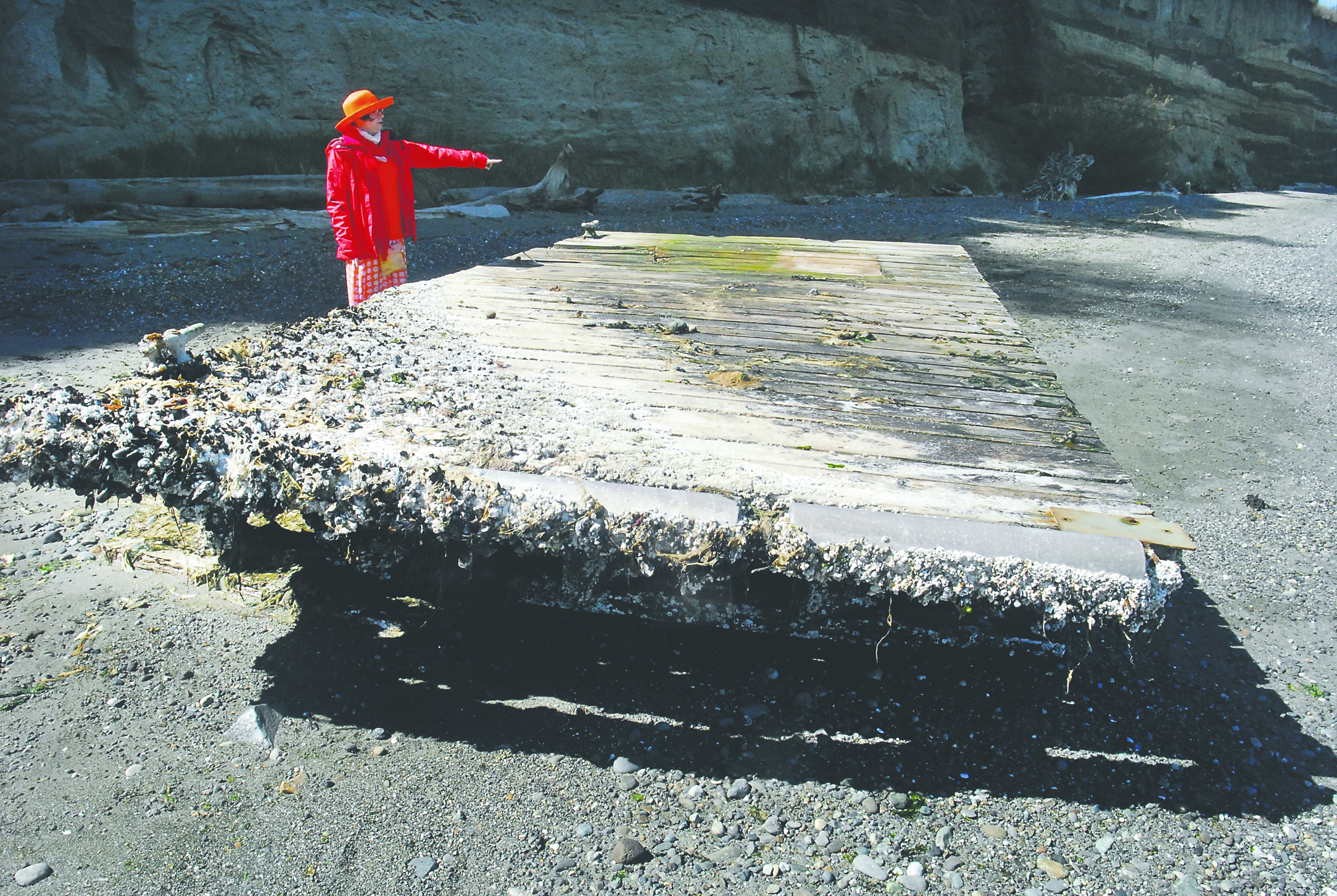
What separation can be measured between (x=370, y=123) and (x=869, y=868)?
14.3 ft

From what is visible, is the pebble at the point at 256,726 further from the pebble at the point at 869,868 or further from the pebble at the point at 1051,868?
the pebble at the point at 1051,868

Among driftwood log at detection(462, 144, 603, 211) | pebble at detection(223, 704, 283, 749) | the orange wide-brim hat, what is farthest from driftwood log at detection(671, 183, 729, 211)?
pebble at detection(223, 704, 283, 749)

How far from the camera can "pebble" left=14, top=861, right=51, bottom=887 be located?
6.60ft

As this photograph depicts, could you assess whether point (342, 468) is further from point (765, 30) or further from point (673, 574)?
point (765, 30)

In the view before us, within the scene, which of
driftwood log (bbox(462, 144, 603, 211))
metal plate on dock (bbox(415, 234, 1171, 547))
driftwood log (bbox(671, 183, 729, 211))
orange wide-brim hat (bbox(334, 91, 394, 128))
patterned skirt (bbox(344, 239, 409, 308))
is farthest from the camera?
driftwood log (bbox(671, 183, 729, 211))

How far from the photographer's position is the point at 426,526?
7.18 ft

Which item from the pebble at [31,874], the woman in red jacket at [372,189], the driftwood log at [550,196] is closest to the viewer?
the pebble at [31,874]

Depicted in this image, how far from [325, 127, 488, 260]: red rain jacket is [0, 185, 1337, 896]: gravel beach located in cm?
190

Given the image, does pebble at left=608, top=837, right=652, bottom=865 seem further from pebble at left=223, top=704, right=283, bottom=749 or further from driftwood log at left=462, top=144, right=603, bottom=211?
driftwood log at left=462, top=144, right=603, bottom=211

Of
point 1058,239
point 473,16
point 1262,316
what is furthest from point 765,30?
point 1262,316

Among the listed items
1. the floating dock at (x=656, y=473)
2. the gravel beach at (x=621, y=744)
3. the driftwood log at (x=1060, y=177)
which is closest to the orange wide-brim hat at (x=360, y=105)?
the floating dock at (x=656, y=473)

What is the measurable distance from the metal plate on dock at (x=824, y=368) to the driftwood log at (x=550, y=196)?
7.98 metres

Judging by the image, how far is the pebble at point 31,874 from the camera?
2.01 meters

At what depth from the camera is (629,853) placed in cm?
218
